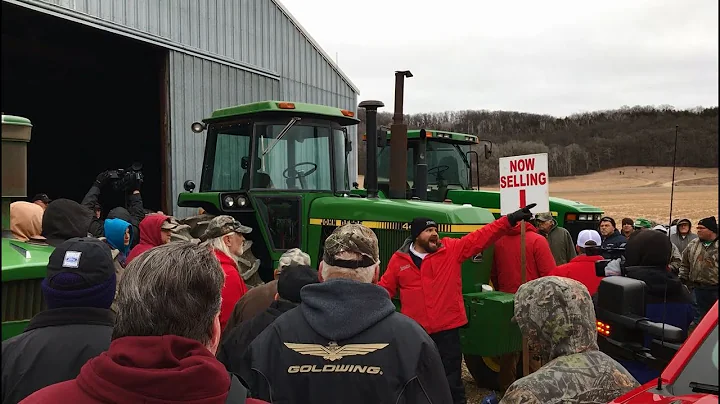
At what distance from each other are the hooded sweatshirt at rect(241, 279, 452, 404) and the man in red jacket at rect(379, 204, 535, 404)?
212 centimetres

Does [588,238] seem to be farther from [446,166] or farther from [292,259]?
[446,166]

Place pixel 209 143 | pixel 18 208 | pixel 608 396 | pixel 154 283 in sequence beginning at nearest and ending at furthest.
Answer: pixel 154 283 < pixel 608 396 < pixel 18 208 < pixel 209 143

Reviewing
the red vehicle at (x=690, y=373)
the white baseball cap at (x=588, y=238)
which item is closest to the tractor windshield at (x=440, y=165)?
the white baseball cap at (x=588, y=238)

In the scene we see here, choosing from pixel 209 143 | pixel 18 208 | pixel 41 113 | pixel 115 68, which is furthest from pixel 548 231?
pixel 41 113

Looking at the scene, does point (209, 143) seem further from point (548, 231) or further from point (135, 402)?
point (135, 402)

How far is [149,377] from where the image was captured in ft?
4.11

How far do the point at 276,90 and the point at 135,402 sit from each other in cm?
1141

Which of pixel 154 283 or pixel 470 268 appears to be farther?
pixel 470 268

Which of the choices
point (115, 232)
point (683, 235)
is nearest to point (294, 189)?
point (115, 232)

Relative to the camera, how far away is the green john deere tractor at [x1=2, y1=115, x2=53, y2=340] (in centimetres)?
329

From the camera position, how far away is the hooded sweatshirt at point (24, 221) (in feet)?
13.0

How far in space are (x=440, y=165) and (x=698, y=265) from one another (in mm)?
4014

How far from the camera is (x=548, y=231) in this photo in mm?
6977

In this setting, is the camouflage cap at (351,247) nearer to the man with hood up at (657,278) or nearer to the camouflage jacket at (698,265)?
the man with hood up at (657,278)
